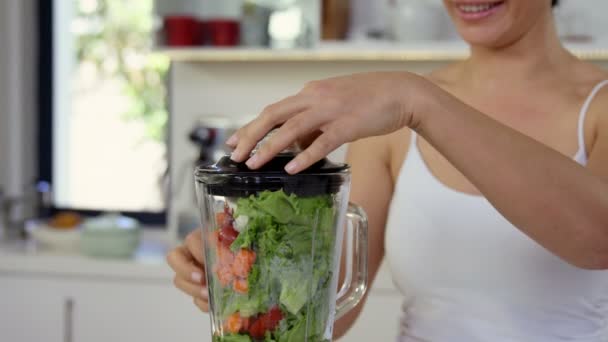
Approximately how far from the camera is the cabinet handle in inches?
99.2

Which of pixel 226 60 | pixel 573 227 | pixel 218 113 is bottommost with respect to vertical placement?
pixel 218 113

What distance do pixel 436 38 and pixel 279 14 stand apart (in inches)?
18.9

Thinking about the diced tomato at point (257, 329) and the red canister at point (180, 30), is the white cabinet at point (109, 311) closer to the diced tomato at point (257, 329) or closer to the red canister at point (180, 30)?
the red canister at point (180, 30)

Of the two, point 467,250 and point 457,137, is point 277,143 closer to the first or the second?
point 457,137

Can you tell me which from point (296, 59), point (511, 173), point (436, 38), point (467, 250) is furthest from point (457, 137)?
point (296, 59)

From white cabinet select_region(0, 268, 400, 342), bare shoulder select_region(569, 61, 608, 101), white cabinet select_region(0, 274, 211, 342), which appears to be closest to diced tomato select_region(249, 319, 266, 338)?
bare shoulder select_region(569, 61, 608, 101)

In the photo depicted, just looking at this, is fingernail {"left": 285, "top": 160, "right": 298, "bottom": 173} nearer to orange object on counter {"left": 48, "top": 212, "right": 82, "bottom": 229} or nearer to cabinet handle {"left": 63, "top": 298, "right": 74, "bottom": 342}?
cabinet handle {"left": 63, "top": 298, "right": 74, "bottom": 342}

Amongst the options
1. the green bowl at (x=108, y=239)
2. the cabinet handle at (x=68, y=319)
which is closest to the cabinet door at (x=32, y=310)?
the cabinet handle at (x=68, y=319)

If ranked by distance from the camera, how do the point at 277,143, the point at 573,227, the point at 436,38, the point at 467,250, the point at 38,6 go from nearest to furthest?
the point at 277,143 < the point at 573,227 < the point at 467,250 < the point at 436,38 < the point at 38,6

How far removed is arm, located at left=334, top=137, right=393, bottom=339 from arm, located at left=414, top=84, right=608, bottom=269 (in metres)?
0.42

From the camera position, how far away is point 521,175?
742 mm

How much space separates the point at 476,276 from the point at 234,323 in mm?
490

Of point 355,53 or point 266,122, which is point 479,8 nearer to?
point 266,122

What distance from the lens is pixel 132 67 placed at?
3.20 metres
